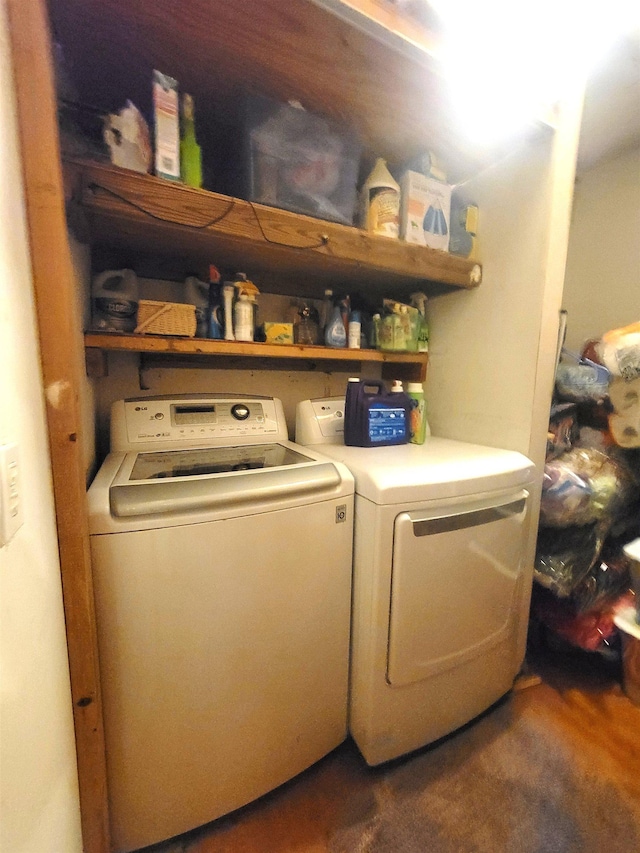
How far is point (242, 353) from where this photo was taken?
116cm

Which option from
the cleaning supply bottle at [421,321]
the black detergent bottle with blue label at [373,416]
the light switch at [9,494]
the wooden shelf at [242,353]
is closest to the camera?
the light switch at [9,494]

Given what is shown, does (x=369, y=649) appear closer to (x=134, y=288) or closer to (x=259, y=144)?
(x=134, y=288)

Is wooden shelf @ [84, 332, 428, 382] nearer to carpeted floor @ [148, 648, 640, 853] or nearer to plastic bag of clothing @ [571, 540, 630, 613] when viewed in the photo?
plastic bag of clothing @ [571, 540, 630, 613]

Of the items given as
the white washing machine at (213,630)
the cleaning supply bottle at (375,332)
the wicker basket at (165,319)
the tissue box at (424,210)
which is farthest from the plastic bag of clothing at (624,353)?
the wicker basket at (165,319)

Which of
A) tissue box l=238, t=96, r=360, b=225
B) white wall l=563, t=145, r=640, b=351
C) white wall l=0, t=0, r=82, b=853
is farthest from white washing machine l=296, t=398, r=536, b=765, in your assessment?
white wall l=563, t=145, r=640, b=351

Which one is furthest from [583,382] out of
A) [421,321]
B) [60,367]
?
[60,367]

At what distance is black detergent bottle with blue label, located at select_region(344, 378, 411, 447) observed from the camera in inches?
50.1

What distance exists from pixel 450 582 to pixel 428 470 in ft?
1.11

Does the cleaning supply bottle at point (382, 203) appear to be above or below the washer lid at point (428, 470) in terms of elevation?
above

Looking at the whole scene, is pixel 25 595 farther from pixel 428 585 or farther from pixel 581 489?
pixel 581 489

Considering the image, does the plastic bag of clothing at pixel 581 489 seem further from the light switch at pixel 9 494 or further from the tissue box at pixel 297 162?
the light switch at pixel 9 494

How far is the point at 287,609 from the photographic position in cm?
91

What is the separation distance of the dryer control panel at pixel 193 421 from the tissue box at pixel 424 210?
31.6 inches

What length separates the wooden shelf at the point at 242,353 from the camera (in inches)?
39.8
